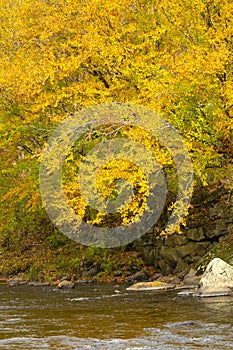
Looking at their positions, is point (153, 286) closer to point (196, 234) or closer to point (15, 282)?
point (196, 234)

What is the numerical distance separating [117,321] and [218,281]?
5432 mm

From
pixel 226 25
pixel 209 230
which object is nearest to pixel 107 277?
pixel 209 230

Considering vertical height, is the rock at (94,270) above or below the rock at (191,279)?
above

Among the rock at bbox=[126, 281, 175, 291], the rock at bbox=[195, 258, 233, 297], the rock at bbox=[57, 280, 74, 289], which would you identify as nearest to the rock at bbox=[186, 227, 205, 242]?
the rock at bbox=[126, 281, 175, 291]

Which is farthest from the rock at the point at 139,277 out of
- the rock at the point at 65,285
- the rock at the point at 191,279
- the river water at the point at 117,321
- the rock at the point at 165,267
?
the river water at the point at 117,321

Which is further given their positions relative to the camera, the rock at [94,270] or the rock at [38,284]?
the rock at [94,270]

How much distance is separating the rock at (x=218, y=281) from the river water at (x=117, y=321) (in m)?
0.67

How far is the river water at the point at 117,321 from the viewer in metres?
13.9

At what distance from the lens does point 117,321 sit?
55.3ft

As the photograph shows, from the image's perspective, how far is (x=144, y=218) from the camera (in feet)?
97.1

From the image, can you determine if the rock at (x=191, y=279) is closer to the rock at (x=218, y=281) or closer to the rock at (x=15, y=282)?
the rock at (x=218, y=281)

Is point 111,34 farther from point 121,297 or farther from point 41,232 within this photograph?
point 41,232

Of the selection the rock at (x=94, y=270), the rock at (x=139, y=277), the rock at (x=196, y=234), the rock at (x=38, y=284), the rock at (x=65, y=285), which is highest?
the rock at (x=196, y=234)

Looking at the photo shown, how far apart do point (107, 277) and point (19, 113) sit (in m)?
8.49
